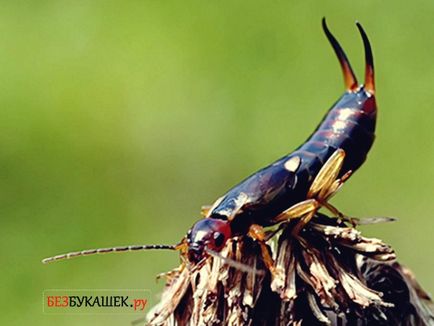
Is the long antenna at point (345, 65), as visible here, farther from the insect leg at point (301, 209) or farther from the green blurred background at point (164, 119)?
the green blurred background at point (164, 119)

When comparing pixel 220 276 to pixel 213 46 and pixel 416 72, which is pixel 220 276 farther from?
pixel 213 46

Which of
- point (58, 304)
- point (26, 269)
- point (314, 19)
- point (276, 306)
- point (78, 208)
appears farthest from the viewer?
point (314, 19)

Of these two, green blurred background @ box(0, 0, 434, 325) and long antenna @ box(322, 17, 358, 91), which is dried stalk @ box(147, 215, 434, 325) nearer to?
long antenna @ box(322, 17, 358, 91)

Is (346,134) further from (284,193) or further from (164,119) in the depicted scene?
(164,119)

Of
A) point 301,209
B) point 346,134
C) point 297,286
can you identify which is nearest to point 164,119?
point 346,134

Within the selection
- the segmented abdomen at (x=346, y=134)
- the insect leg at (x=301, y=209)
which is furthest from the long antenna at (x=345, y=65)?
the insect leg at (x=301, y=209)

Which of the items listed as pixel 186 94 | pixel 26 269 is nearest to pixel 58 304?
pixel 26 269
